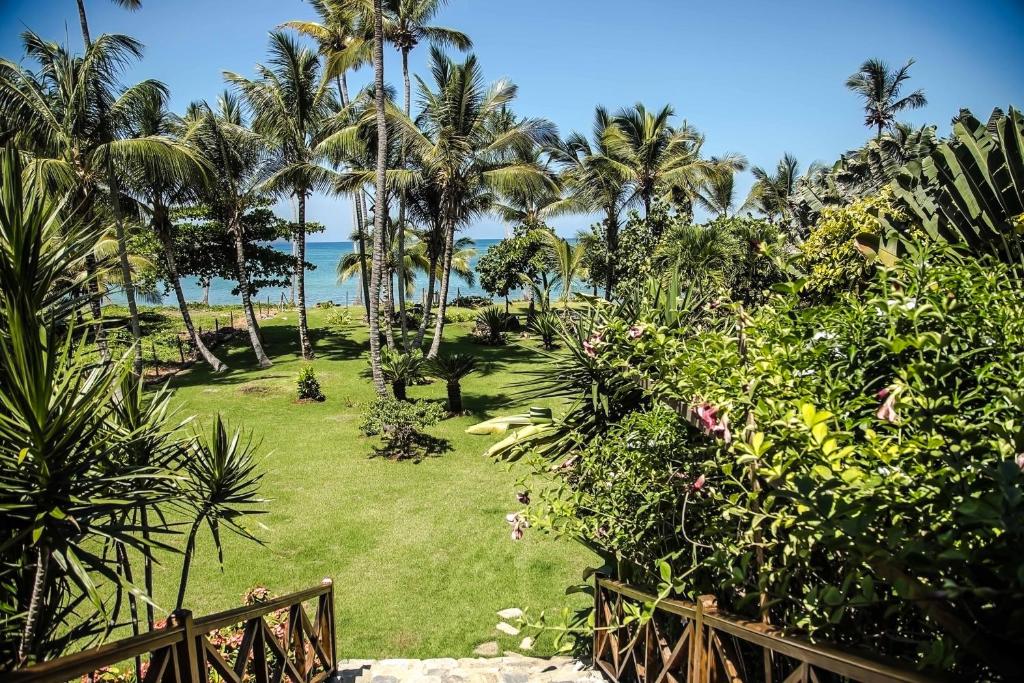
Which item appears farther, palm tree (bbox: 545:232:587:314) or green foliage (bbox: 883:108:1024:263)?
palm tree (bbox: 545:232:587:314)

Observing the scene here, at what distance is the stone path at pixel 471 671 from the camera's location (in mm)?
4455

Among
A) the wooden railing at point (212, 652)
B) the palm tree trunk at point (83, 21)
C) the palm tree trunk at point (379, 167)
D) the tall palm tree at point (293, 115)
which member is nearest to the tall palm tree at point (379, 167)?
the palm tree trunk at point (379, 167)

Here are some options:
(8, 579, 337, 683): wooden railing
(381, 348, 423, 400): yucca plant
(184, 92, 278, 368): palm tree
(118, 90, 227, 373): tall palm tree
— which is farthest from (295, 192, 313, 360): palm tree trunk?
(8, 579, 337, 683): wooden railing

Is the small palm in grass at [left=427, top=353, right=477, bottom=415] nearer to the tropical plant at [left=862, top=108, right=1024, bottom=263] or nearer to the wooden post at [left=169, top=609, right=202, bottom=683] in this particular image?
the tropical plant at [left=862, top=108, right=1024, bottom=263]

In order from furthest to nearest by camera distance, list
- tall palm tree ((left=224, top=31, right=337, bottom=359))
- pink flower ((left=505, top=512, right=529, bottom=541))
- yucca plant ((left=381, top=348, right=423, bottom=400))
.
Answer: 1. tall palm tree ((left=224, top=31, right=337, bottom=359))
2. yucca plant ((left=381, top=348, right=423, bottom=400))
3. pink flower ((left=505, top=512, right=529, bottom=541))

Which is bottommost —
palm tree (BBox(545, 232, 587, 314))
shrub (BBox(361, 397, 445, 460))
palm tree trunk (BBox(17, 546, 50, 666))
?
shrub (BBox(361, 397, 445, 460))

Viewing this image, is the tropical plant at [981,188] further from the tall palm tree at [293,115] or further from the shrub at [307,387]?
the tall palm tree at [293,115]

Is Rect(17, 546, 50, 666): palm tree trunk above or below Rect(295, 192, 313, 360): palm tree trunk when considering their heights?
below

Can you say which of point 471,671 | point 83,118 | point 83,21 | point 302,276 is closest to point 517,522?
point 471,671

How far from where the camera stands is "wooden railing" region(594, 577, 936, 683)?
5.96ft

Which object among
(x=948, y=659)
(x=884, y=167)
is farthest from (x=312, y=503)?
(x=884, y=167)

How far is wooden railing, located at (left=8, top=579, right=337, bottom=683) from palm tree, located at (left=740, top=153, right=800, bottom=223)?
32.8 m

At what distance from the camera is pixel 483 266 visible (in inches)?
969

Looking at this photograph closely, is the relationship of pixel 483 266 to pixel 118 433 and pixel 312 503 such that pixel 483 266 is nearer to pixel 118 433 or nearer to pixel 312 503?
pixel 312 503
